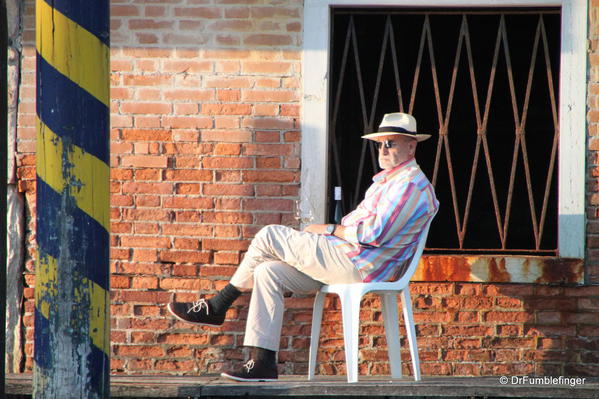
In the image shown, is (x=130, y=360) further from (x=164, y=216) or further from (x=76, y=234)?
(x=76, y=234)

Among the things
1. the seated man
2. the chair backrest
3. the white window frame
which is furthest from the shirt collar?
the white window frame

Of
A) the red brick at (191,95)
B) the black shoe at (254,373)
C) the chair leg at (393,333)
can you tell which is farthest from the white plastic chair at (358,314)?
the red brick at (191,95)

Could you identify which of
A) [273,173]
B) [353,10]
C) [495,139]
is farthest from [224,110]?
[495,139]

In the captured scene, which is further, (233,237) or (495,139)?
(495,139)

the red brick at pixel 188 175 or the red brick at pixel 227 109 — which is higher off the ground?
the red brick at pixel 227 109

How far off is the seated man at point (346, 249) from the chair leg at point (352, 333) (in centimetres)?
14

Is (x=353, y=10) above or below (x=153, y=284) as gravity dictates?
above

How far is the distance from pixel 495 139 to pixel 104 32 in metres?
4.78

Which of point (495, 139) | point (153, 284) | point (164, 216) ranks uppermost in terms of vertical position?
point (495, 139)

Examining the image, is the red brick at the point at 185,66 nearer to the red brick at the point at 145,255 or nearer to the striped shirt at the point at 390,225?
the red brick at the point at 145,255

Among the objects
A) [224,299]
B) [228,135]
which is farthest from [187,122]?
[224,299]

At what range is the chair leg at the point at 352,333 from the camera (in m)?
5.28

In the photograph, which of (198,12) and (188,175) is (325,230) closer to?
(188,175)

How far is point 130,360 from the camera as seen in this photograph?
20.4 ft
